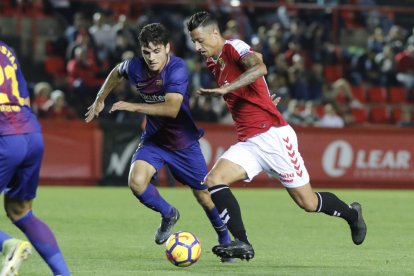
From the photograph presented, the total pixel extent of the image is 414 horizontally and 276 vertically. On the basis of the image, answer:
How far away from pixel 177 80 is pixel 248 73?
0.89 metres

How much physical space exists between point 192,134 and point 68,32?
11795mm

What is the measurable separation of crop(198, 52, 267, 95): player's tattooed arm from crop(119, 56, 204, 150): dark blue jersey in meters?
0.78

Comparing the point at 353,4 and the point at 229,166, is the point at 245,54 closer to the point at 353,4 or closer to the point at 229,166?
the point at 229,166

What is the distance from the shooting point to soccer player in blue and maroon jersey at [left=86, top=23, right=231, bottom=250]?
9.35 metres

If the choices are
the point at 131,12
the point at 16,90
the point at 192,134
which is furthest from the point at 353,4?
the point at 16,90

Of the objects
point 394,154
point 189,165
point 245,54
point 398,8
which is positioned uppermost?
point 245,54

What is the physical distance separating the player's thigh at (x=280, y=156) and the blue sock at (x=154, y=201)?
1.30m

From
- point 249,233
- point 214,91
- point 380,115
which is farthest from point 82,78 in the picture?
point 214,91

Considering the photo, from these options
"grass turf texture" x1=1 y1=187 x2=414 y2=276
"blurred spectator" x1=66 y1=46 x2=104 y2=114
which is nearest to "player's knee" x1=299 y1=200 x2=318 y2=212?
"grass turf texture" x1=1 y1=187 x2=414 y2=276

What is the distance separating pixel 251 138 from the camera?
9094mm

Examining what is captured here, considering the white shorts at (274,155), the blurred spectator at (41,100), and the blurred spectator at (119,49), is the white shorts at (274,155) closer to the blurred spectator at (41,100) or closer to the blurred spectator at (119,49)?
the blurred spectator at (41,100)

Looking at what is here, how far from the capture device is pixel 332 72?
23.2 meters

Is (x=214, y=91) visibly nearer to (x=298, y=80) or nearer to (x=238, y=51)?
(x=238, y=51)

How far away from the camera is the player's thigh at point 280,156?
9.06 m
